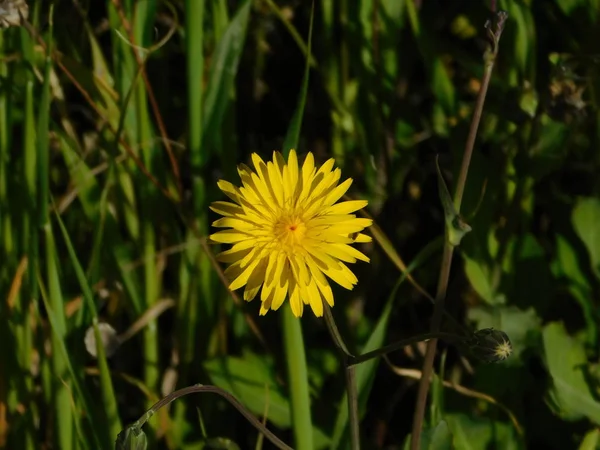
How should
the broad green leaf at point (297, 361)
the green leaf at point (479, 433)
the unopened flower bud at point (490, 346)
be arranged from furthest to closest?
the green leaf at point (479, 433)
the broad green leaf at point (297, 361)
the unopened flower bud at point (490, 346)

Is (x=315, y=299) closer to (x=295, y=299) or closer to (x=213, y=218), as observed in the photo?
(x=295, y=299)

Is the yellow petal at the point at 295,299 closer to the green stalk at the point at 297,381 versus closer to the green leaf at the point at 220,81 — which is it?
the green stalk at the point at 297,381

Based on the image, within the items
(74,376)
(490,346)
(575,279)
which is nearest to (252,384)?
(74,376)

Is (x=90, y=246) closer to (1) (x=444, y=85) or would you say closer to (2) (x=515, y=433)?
(1) (x=444, y=85)

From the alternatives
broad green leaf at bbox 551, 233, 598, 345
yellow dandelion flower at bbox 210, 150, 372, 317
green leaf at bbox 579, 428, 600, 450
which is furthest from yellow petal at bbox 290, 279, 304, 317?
broad green leaf at bbox 551, 233, 598, 345

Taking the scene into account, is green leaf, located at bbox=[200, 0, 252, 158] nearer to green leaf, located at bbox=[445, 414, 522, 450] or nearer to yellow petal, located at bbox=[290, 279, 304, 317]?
yellow petal, located at bbox=[290, 279, 304, 317]

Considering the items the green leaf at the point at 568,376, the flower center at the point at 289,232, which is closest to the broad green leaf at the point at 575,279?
the green leaf at the point at 568,376

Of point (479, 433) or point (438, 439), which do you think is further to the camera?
point (479, 433)
